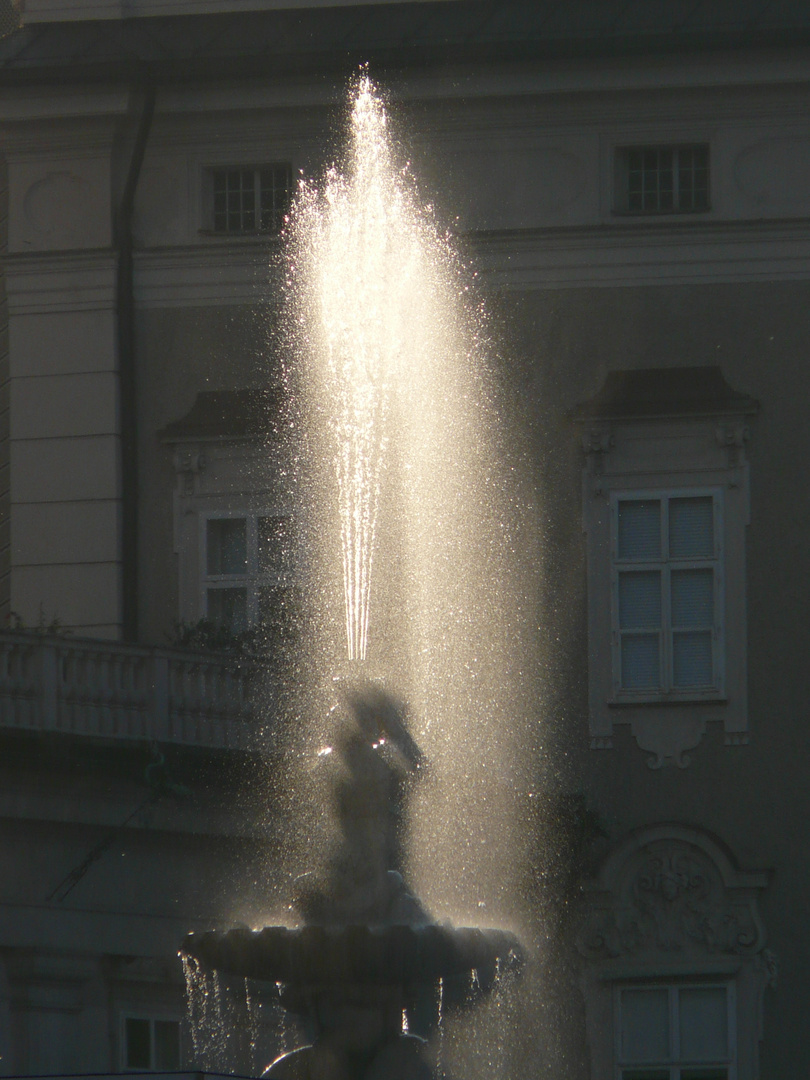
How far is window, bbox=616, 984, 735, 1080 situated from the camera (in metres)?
16.7

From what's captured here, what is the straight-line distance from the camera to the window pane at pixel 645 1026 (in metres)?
16.7

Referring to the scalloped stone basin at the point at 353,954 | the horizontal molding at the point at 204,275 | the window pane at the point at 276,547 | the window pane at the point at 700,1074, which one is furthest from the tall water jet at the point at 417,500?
the scalloped stone basin at the point at 353,954

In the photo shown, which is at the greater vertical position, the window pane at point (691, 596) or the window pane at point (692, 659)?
the window pane at point (691, 596)

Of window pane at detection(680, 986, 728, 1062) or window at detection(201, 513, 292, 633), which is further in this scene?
window at detection(201, 513, 292, 633)

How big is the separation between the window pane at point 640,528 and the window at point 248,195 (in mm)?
3881

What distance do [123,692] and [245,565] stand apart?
2470 mm

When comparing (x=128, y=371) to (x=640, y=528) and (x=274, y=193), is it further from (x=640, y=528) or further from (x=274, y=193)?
(x=640, y=528)

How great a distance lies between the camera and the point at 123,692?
15.5 m

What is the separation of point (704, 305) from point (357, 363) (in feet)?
10.0

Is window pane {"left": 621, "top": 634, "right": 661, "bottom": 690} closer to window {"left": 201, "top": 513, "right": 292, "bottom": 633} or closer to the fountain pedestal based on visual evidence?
window {"left": 201, "top": 513, "right": 292, "bottom": 633}

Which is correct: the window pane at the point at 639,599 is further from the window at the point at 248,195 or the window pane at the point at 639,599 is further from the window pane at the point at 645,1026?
the window at the point at 248,195

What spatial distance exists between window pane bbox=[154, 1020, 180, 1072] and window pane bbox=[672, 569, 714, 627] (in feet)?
16.9

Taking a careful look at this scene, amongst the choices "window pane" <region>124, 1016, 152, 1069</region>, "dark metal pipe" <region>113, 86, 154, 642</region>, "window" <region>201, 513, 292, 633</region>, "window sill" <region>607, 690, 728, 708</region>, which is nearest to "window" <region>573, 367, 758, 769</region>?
"window sill" <region>607, 690, 728, 708</region>

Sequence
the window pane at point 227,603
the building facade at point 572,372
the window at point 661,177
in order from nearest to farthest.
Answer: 1. the building facade at point 572,372
2. the window pane at point 227,603
3. the window at point 661,177
